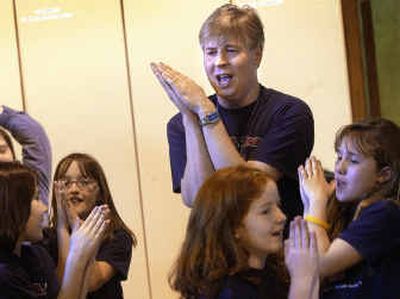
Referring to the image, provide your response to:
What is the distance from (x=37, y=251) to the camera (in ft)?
6.44

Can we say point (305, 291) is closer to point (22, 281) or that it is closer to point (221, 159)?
point (221, 159)

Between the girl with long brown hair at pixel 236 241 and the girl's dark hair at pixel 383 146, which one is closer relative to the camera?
the girl with long brown hair at pixel 236 241

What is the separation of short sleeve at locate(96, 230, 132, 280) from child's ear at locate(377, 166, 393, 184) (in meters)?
0.82

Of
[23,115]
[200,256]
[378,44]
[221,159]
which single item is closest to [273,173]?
[221,159]

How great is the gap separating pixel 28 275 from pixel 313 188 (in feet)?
2.44

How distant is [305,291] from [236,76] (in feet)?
2.18

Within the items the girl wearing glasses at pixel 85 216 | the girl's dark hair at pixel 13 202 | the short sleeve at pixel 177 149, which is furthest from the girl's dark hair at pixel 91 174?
the girl's dark hair at pixel 13 202

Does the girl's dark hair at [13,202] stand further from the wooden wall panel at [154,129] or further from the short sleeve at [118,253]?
the wooden wall panel at [154,129]

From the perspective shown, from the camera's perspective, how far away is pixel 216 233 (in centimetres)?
164

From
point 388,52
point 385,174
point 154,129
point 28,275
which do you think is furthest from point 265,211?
point 388,52

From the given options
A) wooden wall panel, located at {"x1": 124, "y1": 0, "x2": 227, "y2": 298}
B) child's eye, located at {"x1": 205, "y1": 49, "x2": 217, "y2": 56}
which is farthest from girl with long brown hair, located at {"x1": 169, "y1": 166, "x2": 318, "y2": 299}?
wooden wall panel, located at {"x1": 124, "y1": 0, "x2": 227, "y2": 298}

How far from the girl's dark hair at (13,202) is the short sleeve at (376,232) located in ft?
2.58

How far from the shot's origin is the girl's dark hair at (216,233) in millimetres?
1595

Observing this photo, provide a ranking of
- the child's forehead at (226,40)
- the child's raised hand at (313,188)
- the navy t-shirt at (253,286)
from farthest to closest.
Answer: the child's forehead at (226,40) → the child's raised hand at (313,188) → the navy t-shirt at (253,286)
